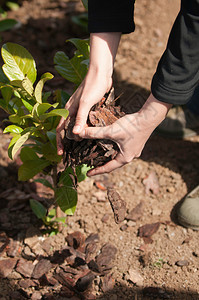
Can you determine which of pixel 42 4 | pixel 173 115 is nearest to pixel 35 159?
pixel 173 115

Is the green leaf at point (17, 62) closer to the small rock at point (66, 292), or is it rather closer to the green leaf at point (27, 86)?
the green leaf at point (27, 86)

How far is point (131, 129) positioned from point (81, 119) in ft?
0.81

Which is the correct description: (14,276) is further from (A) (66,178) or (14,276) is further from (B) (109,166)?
(B) (109,166)

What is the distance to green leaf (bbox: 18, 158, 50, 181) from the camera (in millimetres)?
1826

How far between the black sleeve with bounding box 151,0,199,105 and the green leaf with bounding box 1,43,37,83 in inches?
24.1

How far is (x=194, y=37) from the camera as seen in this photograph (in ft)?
4.80

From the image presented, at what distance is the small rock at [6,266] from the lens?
6.82 ft

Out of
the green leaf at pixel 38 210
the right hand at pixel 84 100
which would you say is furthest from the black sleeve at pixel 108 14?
→ the green leaf at pixel 38 210

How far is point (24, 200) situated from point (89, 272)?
0.70m

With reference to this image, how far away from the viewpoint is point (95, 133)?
5.22 ft

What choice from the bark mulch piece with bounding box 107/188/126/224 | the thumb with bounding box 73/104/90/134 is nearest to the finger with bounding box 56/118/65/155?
the thumb with bounding box 73/104/90/134

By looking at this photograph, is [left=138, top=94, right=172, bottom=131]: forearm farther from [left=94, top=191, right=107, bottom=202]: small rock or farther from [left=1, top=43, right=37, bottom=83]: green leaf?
[left=94, top=191, right=107, bottom=202]: small rock

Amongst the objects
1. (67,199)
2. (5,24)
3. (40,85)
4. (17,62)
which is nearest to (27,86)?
(40,85)

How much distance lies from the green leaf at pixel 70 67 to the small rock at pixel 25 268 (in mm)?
1170
